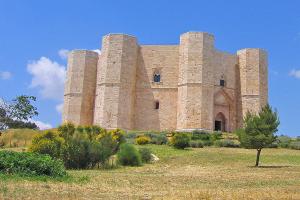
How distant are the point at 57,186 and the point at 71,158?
7.78 meters

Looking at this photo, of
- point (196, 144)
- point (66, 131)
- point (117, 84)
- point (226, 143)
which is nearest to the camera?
point (66, 131)

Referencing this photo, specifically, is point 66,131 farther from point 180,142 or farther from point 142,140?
point 142,140

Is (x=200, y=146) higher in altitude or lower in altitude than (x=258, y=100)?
lower

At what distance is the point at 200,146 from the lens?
93.8 ft

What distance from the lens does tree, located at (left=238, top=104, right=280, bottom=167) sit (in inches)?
854

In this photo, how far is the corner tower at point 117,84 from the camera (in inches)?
1444

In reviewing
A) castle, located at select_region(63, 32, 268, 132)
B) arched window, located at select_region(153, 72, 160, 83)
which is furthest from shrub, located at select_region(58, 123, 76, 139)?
arched window, located at select_region(153, 72, 160, 83)

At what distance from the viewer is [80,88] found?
40.0m

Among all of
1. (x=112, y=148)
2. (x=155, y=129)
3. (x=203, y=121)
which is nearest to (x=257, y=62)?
(x=203, y=121)

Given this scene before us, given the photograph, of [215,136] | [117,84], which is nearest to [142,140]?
[215,136]

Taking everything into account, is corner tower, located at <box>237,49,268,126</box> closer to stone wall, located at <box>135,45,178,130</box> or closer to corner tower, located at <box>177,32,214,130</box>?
corner tower, located at <box>177,32,214,130</box>

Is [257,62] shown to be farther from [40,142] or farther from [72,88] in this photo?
[40,142]

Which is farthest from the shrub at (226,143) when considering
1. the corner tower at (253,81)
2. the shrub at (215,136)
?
the corner tower at (253,81)

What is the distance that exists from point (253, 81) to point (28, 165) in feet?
95.5
